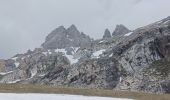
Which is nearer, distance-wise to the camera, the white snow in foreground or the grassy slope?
the white snow in foreground

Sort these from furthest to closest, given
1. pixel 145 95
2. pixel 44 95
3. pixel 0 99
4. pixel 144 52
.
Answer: pixel 144 52
pixel 145 95
pixel 44 95
pixel 0 99

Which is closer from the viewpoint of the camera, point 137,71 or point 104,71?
point 137,71

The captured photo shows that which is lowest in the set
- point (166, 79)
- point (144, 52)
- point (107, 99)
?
point (107, 99)

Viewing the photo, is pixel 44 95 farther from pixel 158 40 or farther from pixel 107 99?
pixel 158 40

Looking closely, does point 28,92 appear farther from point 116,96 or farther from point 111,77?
point 111,77

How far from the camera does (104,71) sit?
19762cm

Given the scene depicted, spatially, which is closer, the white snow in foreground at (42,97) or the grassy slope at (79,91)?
the white snow in foreground at (42,97)

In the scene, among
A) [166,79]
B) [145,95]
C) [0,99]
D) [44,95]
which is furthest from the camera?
[166,79]

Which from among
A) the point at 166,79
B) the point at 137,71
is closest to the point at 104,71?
the point at 137,71

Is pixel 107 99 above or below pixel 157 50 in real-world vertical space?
below

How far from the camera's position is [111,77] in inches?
7515

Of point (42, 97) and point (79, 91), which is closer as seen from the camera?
point (42, 97)

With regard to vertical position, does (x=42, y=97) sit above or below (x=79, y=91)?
below

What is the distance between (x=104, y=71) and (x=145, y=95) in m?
159
